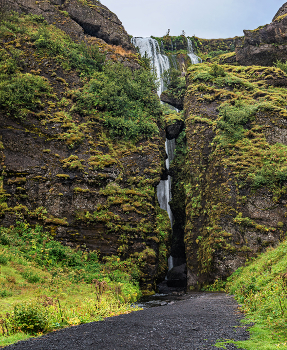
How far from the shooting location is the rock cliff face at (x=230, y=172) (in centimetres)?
1806

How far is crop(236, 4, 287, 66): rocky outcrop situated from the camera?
3622 centimetres

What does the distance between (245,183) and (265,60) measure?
2695cm

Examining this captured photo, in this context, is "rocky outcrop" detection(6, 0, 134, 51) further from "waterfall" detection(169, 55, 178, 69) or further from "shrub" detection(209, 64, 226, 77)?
"waterfall" detection(169, 55, 178, 69)

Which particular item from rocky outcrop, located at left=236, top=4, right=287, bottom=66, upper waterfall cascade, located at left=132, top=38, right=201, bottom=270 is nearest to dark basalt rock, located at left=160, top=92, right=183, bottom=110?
upper waterfall cascade, located at left=132, top=38, right=201, bottom=270

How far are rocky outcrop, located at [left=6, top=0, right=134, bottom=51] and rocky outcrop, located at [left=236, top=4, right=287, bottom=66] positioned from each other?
1838cm

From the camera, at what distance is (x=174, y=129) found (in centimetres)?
3105

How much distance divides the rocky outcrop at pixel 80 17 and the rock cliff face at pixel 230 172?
13.3 meters

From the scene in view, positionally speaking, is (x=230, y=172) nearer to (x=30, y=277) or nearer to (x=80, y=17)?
(x=30, y=277)

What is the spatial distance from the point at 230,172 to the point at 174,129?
40.2 feet

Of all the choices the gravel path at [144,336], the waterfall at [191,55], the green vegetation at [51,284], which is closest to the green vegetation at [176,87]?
the waterfall at [191,55]

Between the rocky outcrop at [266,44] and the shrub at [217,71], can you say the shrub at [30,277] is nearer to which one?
the shrub at [217,71]

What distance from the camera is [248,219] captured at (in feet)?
59.9

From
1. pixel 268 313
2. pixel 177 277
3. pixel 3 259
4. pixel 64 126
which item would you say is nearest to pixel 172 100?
pixel 64 126

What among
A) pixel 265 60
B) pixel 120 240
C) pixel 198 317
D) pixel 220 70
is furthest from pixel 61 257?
pixel 265 60
